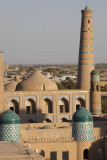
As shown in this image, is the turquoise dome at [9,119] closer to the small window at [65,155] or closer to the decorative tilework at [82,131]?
the small window at [65,155]

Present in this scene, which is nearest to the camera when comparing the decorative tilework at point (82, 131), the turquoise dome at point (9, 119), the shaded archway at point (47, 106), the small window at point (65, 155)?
the turquoise dome at point (9, 119)

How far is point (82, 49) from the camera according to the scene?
4084 centimetres

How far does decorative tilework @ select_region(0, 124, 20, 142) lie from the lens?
23.3 metres

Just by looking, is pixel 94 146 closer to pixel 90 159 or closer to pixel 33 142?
pixel 90 159

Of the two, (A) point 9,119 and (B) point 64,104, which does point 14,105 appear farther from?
(A) point 9,119

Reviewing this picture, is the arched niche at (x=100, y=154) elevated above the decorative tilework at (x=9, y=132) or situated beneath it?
situated beneath

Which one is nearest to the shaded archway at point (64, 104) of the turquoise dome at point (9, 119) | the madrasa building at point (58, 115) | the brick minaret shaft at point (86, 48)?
the madrasa building at point (58, 115)

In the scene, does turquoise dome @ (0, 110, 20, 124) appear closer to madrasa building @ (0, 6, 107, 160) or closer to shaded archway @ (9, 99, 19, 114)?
madrasa building @ (0, 6, 107, 160)

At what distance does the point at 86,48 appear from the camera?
133 ft

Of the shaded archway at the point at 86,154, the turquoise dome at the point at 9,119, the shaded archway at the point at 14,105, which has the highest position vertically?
the turquoise dome at the point at 9,119

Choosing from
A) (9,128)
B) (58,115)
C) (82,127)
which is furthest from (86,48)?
(9,128)

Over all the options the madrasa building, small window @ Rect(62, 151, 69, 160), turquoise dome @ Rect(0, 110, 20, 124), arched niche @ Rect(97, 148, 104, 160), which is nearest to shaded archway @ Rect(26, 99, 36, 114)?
the madrasa building

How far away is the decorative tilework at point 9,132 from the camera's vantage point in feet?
76.4

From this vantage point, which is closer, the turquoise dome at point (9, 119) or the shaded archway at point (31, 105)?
the turquoise dome at point (9, 119)
